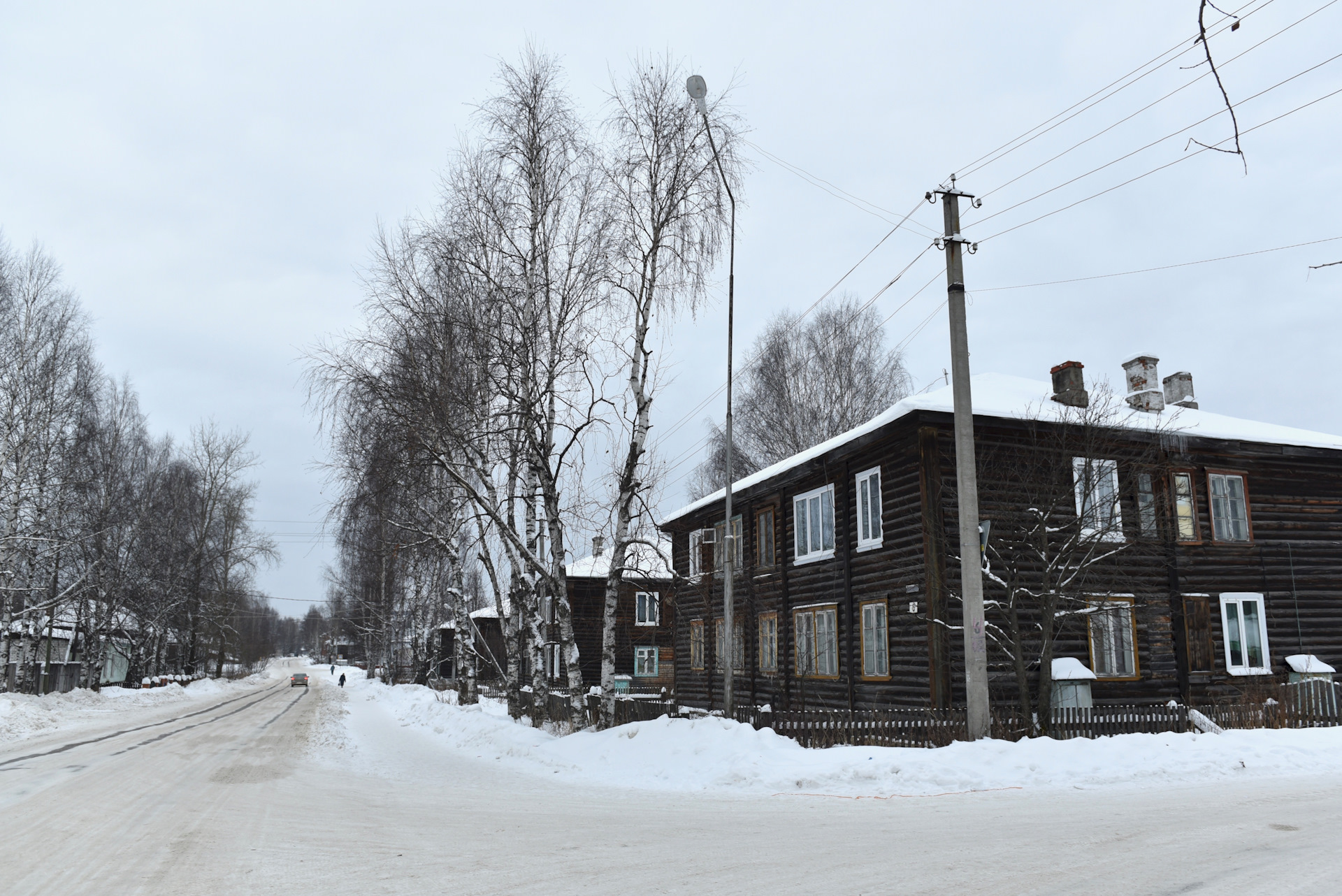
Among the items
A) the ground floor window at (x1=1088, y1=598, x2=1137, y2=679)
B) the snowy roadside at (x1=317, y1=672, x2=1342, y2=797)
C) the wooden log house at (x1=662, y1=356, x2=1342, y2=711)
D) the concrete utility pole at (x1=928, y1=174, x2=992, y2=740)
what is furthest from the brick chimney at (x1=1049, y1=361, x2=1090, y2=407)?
the snowy roadside at (x1=317, y1=672, x2=1342, y2=797)

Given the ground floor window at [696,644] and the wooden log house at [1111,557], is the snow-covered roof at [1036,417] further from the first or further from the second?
the ground floor window at [696,644]

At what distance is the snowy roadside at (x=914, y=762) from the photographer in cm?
1244

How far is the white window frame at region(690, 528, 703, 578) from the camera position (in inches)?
1180

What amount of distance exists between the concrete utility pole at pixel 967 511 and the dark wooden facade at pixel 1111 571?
351 cm

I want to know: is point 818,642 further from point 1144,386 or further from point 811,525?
point 1144,386

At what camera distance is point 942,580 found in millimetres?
18047

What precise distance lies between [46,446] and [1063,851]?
3477cm

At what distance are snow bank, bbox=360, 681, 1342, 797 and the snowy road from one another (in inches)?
28.0

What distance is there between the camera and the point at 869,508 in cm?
2084

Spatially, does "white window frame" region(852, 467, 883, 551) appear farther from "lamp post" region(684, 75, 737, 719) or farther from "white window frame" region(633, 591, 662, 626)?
"white window frame" region(633, 591, 662, 626)

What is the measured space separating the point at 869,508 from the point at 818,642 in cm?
415

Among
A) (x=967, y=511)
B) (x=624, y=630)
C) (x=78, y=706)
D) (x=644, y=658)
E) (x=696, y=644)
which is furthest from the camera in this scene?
(x=624, y=630)

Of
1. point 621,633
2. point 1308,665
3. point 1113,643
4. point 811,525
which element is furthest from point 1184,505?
point 621,633

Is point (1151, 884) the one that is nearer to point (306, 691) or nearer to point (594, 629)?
point (594, 629)
